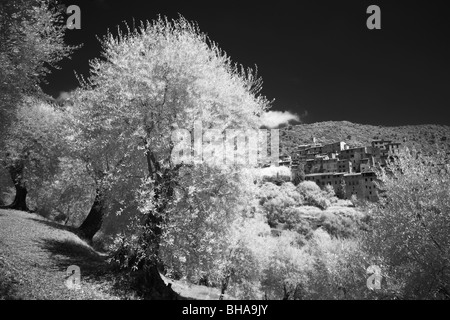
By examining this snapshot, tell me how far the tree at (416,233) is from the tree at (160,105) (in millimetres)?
12282

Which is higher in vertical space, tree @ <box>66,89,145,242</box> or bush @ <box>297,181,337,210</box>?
tree @ <box>66,89,145,242</box>

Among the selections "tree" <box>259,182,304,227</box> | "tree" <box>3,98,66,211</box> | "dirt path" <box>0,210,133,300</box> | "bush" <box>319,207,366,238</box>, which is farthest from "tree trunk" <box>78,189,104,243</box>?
"tree" <box>259,182,304,227</box>

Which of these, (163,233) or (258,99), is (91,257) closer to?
(163,233)

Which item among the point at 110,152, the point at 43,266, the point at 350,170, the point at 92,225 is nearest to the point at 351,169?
the point at 350,170

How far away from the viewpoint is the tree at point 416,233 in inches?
688

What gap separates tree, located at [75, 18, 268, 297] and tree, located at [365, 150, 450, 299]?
12282 mm

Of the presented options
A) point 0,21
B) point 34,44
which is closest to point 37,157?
point 34,44

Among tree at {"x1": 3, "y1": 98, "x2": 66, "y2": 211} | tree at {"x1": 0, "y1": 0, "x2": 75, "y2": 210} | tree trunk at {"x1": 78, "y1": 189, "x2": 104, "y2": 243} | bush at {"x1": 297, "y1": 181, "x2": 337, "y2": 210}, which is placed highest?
tree at {"x1": 0, "y1": 0, "x2": 75, "y2": 210}

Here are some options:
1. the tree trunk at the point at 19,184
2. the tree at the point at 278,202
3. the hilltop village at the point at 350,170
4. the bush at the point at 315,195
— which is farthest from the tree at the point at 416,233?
the hilltop village at the point at 350,170

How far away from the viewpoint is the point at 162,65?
18.6 m

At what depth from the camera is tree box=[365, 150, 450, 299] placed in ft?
57.4

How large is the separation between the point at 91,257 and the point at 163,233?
30.7ft

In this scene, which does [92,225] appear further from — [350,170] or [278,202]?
[350,170]

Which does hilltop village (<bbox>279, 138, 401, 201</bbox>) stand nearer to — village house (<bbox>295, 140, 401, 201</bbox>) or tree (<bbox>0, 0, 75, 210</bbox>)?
village house (<bbox>295, 140, 401, 201</bbox>)
